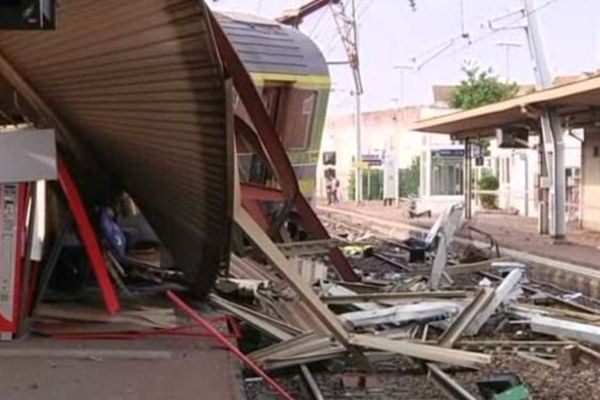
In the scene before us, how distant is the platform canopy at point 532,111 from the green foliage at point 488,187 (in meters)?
7.81

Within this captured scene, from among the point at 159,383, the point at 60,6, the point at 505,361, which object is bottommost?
the point at 505,361

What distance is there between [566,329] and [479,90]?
39.9m

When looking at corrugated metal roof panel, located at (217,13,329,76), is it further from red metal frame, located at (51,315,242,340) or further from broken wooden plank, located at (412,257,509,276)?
Answer: red metal frame, located at (51,315,242,340)

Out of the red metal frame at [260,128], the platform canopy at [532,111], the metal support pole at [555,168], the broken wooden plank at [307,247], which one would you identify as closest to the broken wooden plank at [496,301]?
the broken wooden plank at [307,247]

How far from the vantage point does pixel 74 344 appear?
6504 mm

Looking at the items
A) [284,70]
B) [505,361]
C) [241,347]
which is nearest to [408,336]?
[505,361]

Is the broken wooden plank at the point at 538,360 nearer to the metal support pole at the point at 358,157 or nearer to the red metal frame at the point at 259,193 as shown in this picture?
the red metal frame at the point at 259,193

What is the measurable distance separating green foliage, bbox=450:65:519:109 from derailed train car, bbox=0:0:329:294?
3888 centimetres

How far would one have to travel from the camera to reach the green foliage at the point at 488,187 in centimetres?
3772

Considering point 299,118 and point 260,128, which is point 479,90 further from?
point 260,128

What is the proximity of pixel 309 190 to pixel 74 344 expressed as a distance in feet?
31.2

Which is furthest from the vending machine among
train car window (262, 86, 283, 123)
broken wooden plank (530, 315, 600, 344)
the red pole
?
train car window (262, 86, 283, 123)

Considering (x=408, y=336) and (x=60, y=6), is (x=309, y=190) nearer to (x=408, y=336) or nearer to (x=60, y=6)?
(x=408, y=336)

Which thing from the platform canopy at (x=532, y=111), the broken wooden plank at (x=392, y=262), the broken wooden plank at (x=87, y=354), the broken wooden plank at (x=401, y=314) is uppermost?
the platform canopy at (x=532, y=111)
